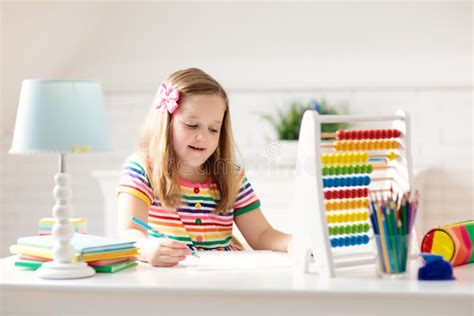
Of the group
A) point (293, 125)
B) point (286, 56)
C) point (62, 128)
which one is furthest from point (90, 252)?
point (286, 56)

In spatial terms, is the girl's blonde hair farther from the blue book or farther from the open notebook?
the blue book

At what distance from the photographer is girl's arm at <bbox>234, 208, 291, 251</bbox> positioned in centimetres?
256

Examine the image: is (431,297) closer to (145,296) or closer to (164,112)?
(145,296)

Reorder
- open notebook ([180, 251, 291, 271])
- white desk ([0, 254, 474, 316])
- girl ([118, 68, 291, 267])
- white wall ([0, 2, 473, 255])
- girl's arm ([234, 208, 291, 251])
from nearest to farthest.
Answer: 1. white desk ([0, 254, 474, 316])
2. open notebook ([180, 251, 291, 271])
3. girl ([118, 68, 291, 267])
4. girl's arm ([234, 208, 291, 251])
5. white wall ([0, 2, 473, 255])

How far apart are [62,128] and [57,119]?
0.03m

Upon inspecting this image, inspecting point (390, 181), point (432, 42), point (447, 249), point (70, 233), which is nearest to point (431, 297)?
point (447, 249)

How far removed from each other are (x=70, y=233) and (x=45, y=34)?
2657 mm

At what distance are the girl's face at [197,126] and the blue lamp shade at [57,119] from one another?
607 millimetres

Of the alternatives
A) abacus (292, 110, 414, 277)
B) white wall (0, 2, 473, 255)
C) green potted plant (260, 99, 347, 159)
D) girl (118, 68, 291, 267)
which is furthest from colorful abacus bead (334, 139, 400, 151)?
white wall (0, 2, 473, 255)

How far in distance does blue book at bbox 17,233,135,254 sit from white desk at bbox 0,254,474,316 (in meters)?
0.08

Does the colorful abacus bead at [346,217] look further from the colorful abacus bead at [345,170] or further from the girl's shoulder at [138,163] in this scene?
the girl's shoulder at [138,163]

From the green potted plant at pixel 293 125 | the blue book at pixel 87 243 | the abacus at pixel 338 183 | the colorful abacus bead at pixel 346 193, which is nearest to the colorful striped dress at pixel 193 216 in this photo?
the blue book at pixel 87 243

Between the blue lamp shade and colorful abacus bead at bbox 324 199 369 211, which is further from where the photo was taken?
colorful abacus bead at bbox 324 199 369 211

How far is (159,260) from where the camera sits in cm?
203
